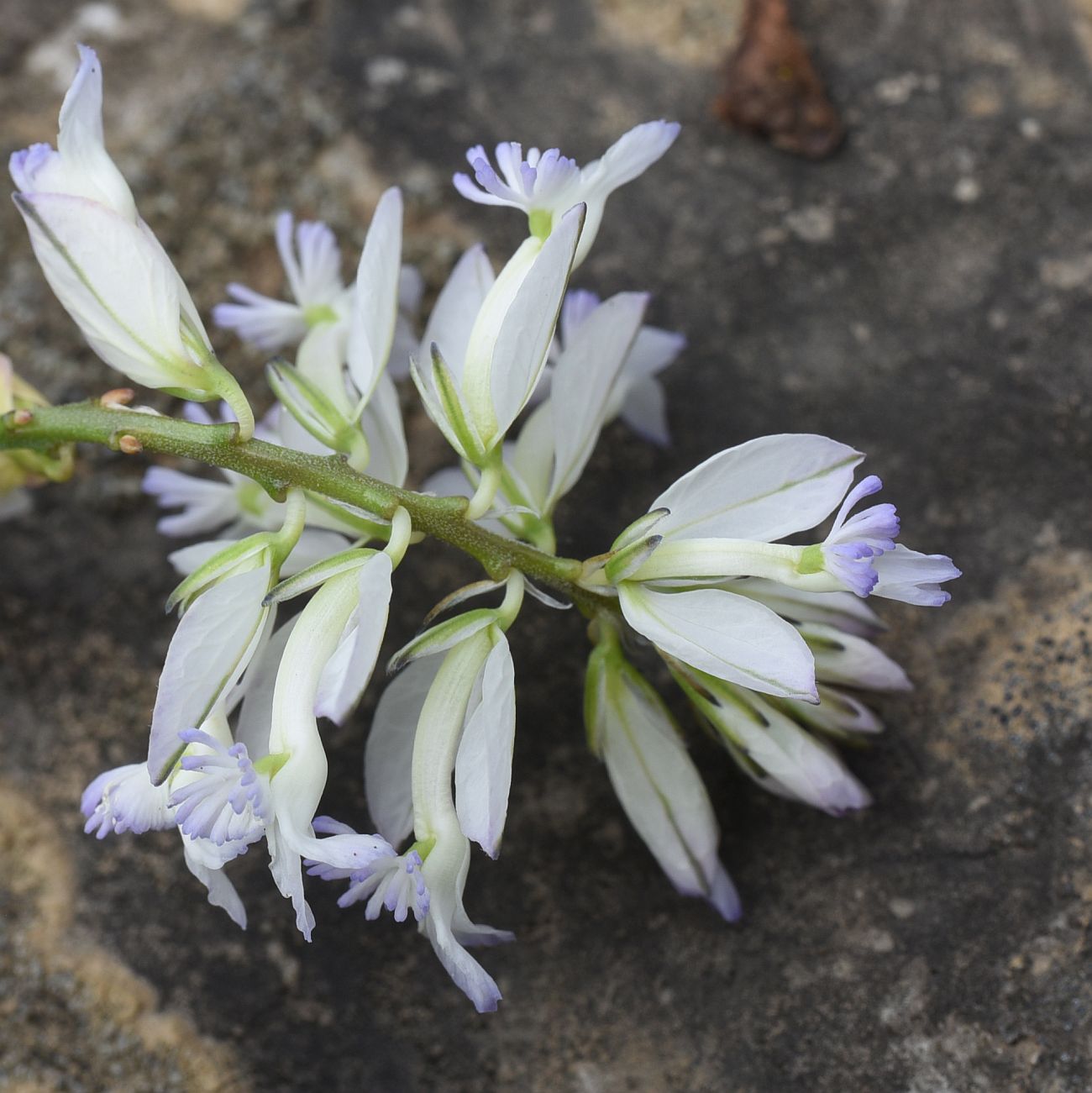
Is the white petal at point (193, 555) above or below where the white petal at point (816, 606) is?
above

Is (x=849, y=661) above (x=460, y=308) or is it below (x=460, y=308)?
below

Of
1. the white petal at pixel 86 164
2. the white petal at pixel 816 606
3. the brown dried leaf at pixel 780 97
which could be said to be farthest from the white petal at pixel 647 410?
the white petal at pixel 86 164

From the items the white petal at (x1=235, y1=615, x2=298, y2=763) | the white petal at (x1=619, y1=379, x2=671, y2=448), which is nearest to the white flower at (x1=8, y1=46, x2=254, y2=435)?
the white petal at (x1=235, y1=615, x2=298, y2=763)

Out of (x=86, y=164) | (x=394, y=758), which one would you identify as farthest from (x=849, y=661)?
(x=86, y=164)

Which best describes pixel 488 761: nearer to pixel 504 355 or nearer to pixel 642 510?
pixel 504 355

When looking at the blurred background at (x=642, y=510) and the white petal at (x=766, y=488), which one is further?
the blurred background at (x=642, y=510)

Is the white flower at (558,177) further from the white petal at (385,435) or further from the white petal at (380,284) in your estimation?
the white petal at (385,435)

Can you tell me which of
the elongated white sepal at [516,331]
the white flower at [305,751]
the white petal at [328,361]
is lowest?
the white flower at [305,751]
